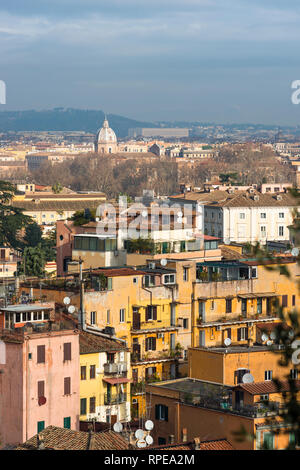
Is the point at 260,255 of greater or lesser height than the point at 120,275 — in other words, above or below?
above

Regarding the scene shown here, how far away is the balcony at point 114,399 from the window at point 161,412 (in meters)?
1.30

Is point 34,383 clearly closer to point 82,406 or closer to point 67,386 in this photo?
point 67,386

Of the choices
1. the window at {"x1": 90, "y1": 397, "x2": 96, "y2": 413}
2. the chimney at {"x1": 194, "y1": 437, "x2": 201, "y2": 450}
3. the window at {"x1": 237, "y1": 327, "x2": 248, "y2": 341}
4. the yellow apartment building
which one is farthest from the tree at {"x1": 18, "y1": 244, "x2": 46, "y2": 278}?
the chimney at {"x1": 194, "y1": 437, "x2": 201, "y2": 450}

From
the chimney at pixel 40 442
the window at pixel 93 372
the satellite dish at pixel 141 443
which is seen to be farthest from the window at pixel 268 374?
the chimney at pixel 40 442

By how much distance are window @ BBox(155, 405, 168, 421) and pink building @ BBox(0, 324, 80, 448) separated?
1.00m

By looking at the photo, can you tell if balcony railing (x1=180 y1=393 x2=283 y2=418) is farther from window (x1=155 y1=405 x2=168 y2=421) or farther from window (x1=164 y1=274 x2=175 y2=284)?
window (x1=164 y1=274 x2=175 y2=284)

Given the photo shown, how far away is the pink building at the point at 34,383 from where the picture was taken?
1426 cm

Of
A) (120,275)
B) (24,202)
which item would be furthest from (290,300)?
(24,202)

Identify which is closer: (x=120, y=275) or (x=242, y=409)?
(x=242, y=409)

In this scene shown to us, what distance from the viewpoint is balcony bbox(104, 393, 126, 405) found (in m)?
15.5

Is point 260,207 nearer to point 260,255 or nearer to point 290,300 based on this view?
point 290,300

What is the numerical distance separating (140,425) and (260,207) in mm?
25125

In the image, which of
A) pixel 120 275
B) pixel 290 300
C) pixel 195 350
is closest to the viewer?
pixel 195 350

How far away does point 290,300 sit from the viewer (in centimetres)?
1884
